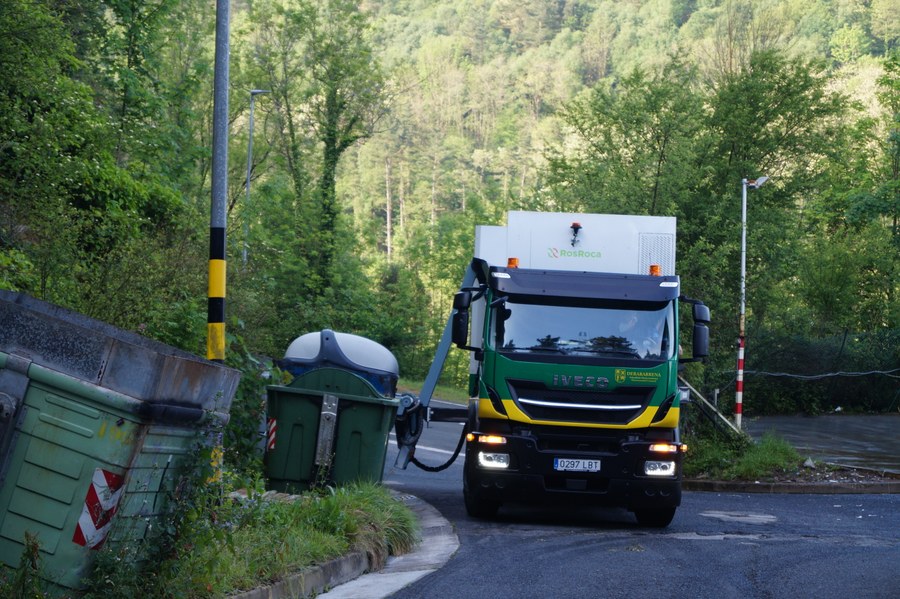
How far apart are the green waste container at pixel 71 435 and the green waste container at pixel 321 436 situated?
19.1 feet

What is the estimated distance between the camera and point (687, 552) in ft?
34.5

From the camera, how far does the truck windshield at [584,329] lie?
12.5 m

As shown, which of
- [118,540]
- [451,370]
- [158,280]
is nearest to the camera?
[118,540]

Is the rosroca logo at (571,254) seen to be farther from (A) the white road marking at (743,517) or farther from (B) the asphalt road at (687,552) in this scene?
(A) the white road marking at (743,517)

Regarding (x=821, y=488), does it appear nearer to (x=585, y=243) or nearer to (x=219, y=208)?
(x=585, y=243)

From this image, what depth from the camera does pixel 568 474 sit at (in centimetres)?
1230

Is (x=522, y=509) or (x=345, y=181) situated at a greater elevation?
(x=345, y=181)

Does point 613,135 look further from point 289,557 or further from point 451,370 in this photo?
point 289,557

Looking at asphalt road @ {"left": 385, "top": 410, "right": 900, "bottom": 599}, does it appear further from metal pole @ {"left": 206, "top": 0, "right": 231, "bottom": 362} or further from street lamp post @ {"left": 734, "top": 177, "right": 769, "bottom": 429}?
street lamp post @ {"left": 734, "top": 177, "right": 769, "bottom": 429}

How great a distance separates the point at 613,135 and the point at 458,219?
37986mm

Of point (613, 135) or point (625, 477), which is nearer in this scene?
point (625, 477)

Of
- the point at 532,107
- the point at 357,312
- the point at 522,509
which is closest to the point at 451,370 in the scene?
the point at 357,312

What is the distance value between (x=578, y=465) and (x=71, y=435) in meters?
7.26

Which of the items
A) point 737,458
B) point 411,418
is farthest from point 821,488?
point 411,418
